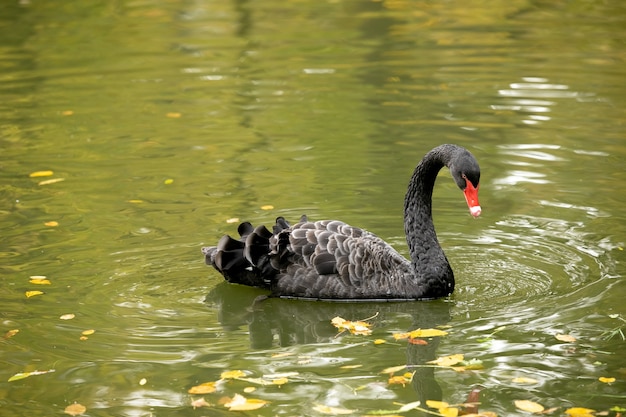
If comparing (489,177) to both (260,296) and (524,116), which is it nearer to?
(524,116)

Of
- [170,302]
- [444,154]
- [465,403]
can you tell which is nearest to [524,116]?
[444,154]

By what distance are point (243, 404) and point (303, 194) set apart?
360 cm

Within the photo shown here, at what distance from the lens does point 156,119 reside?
36.3 feet

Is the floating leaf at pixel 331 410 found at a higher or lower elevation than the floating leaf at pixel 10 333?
higher

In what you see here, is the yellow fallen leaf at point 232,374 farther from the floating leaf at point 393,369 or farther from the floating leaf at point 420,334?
the floating leaf at point 420,334

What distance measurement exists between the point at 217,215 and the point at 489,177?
231 cm

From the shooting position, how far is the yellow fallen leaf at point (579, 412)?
15.9ft

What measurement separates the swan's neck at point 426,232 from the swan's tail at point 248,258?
0.82 m

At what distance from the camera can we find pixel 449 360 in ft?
17.9

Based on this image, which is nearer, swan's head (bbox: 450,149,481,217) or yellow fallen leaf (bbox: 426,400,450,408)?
yellow fallen leaf (bbox: 426,400,450,408)

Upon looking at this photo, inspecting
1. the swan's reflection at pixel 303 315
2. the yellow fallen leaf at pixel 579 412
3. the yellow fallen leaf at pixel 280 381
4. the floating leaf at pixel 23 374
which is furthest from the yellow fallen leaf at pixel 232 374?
the yellow fallen leaf at pixel 579 412

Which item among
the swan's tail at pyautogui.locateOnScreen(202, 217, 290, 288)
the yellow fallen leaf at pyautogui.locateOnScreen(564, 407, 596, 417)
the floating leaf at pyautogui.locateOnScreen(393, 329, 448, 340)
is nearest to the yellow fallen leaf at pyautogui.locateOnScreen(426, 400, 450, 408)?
the yellow fallen leaf at pyautogui.locateOnScreen(564, 407, 596, 417)

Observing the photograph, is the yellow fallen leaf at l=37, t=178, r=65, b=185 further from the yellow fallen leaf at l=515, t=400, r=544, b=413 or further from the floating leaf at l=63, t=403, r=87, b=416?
the yellow fallen leaf at l=515, t=400, r=544, b=413

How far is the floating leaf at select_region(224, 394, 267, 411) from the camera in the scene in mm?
5004
